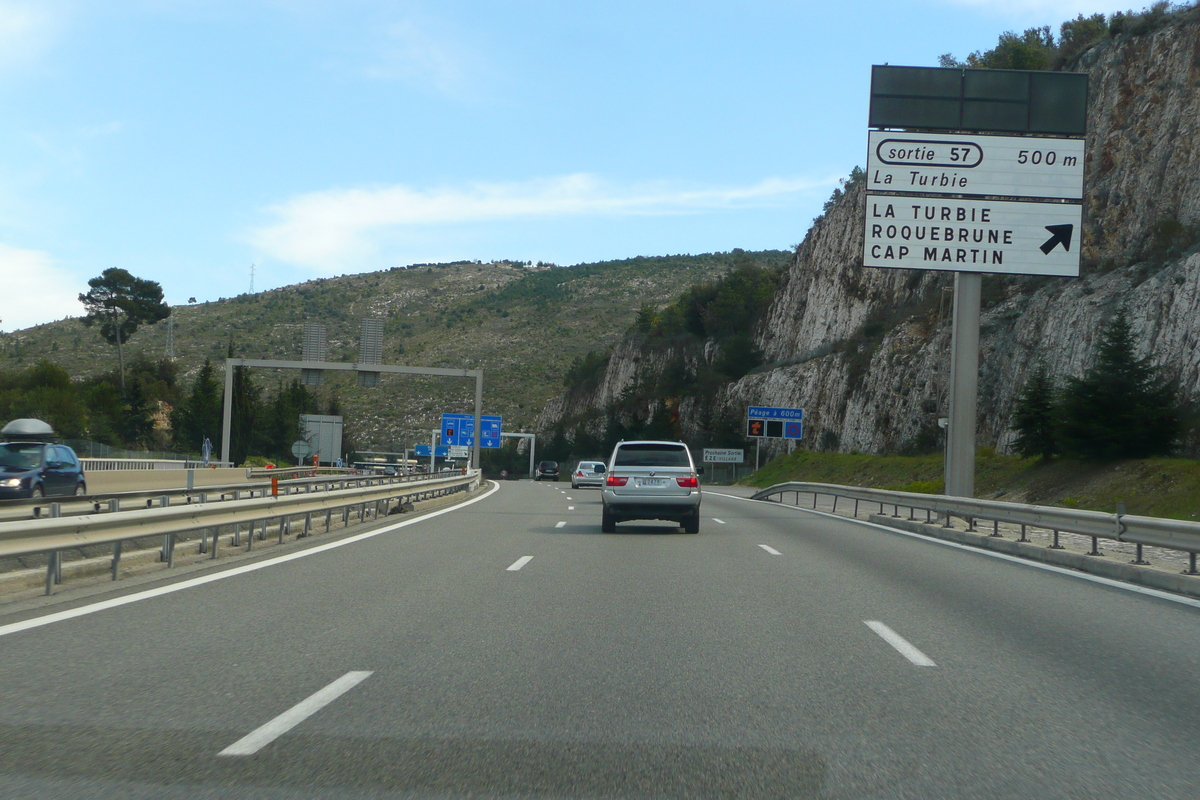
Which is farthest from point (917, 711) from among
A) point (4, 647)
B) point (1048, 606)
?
point (4, 647)

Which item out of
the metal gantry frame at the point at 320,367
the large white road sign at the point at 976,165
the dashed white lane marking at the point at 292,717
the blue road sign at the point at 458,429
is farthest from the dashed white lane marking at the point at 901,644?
the blue road sign at the point at 458,429

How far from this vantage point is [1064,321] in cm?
4741

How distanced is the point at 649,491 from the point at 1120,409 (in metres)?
20.7

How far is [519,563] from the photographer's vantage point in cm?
1428

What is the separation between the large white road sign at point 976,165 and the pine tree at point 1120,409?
10.4 m

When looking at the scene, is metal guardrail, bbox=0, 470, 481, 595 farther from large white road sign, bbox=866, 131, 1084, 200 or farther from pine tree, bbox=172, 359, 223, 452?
pine tree, bbox=172, 359, 223, 452

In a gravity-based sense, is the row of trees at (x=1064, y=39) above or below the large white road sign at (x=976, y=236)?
above

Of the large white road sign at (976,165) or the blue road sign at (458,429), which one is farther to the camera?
the blue road sign at (458,429)

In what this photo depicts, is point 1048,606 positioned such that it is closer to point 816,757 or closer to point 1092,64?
point 816,757

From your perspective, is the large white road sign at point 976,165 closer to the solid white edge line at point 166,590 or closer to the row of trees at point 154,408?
the solid white edge line at point 166,590

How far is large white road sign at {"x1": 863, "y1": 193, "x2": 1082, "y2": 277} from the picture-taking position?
25766mm

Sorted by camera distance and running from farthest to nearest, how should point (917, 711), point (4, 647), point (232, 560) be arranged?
point (232, 560) → point (4, 647) → point (917, 711)

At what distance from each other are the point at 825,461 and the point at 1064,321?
19115 mm

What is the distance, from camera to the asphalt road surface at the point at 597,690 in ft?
16.4
